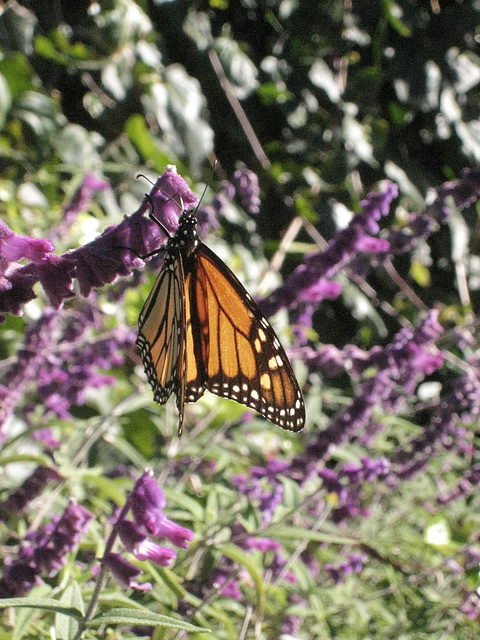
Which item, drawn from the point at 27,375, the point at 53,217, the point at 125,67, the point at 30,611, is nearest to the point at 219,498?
the point at 27,375

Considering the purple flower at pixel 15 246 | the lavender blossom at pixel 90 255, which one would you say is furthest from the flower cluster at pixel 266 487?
the purple flower at pixel 15 246

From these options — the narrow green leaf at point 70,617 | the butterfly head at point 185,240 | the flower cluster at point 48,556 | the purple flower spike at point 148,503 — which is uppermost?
the butterfly head at point 185,240

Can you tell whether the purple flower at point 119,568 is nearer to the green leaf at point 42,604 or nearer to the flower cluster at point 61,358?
the green leaf at point 42,604

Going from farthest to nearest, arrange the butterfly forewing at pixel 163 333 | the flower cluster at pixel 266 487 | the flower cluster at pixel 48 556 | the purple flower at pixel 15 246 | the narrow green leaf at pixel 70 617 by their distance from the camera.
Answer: the flower cluster at pixel 266 487 < the butterfly forewing at pixel 163 333 < the flower cluster at pixel 48 556 < the narrow green leaf at pixel 70 617 < the purple flower at pixel 15 246

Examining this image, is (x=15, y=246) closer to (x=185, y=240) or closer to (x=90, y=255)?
(x=90, y=255)

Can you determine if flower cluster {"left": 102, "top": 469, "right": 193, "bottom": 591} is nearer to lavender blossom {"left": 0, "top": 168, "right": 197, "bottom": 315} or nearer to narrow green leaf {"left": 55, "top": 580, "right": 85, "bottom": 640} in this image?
narrow green leaf {"left": 55, "top": 580, "right": 85, "bottom": 640}

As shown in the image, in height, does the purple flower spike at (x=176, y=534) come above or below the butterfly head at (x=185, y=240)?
below

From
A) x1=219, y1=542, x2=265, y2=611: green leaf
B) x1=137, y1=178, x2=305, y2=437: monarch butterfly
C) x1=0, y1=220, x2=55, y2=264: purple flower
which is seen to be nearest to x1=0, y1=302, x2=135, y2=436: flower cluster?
x1=137, y1=178, x2=305, y2=437: monarch butterfly
